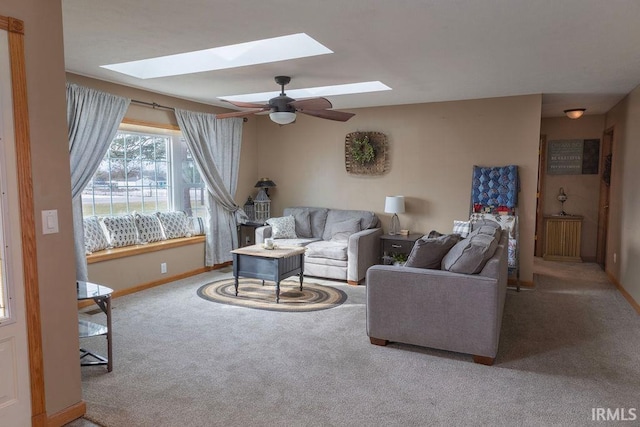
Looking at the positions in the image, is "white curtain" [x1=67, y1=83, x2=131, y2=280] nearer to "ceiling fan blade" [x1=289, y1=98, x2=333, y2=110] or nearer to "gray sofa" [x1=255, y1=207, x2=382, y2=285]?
"ceiling fan blade" [x1=289, y1=98, x2=333, y2=110]

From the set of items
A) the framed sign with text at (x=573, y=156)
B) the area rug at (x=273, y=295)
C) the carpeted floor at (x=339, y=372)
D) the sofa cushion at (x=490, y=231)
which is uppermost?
the framed sign with text at (x=573, y=156)

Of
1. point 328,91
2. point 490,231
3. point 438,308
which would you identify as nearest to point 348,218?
point 328,91

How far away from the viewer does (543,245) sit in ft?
24.1

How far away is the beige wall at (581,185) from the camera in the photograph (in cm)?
707

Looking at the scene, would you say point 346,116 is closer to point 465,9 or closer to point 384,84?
point 384,84

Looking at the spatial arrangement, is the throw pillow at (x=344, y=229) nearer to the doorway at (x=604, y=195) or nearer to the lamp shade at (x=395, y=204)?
the lamp shade at (x=395, y=204)

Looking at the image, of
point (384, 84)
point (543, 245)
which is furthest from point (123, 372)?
point (543, 245)

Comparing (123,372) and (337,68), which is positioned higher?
(337,68)

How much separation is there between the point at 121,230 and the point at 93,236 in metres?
0.36

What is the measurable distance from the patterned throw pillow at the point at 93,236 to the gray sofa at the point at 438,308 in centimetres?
316

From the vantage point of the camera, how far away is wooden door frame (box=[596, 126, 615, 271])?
257 inches

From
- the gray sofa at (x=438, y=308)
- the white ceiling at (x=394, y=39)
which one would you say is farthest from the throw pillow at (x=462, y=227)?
the gray sofa at (x=438, y=308)

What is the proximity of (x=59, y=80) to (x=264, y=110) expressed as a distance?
2173 mm

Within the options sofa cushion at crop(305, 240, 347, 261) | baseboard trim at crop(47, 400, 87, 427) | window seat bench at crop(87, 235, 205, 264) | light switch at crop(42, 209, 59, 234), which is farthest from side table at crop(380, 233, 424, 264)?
light switch at crop(42, 209, 59, 234)
